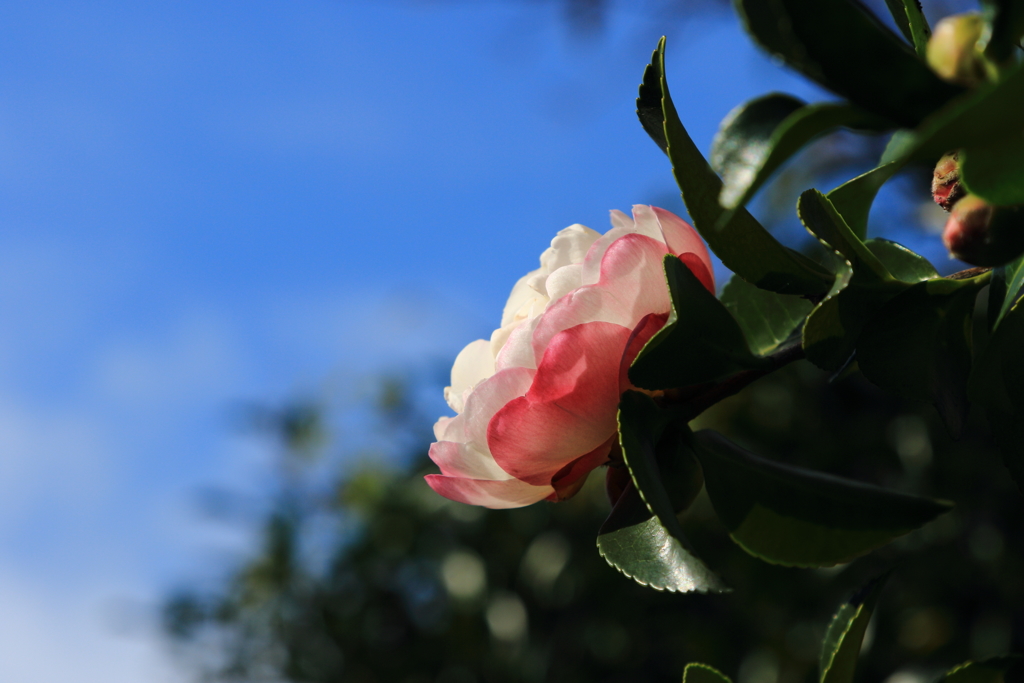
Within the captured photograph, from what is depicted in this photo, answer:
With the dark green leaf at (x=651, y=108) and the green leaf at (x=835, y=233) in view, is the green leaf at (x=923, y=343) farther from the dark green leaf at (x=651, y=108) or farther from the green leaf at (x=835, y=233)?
the dark green leaf at (x=651, y=108)

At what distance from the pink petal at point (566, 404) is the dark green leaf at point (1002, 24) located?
215 millimetres

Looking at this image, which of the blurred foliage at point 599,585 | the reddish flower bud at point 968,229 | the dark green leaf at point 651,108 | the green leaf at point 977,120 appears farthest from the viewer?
the blurred foliage at point 599,585

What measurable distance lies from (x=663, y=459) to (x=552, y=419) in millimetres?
69

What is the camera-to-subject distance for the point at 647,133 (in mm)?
490

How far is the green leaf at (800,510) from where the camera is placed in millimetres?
368

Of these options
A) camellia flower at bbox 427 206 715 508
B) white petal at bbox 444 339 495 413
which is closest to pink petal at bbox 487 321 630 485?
camellia flower at bbox 427 206 715 508

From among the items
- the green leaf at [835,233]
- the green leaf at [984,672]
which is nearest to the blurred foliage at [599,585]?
the green leaf at [984,672]

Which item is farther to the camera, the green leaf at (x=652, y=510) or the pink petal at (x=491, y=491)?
the pink petal at (x=491, y=491)

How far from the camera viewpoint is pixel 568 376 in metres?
0.43

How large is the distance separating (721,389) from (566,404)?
0.31ft

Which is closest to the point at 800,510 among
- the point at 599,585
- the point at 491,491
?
the point at 491,491

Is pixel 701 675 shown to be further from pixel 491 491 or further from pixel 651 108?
pixel 651 108

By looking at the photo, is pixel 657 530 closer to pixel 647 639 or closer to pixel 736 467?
pixel 736 467

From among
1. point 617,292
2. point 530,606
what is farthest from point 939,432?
point 617,292
